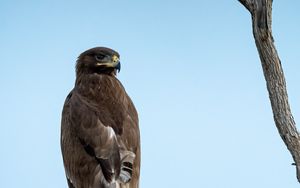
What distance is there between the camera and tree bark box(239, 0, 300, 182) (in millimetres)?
5391

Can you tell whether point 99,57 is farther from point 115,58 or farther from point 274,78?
point 274,78

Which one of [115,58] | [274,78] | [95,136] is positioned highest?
[115,58]

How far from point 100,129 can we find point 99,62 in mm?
1275

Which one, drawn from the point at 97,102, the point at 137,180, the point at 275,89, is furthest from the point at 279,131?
the point at 97,102

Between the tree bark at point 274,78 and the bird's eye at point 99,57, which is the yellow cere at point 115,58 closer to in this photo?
the bird's eye at point 99,57

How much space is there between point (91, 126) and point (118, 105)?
0.50 m

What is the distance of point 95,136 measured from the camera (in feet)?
20.3

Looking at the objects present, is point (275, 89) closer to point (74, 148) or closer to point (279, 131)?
point (279, 131)

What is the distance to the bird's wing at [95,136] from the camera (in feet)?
19.4

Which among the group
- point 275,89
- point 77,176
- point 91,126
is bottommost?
point 77,176

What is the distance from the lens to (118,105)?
21.6 feet

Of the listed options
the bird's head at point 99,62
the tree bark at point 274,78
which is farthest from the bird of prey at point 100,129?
the tree bark at point 274,78

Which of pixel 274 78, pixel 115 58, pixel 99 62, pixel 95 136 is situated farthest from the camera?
pixel 99 62

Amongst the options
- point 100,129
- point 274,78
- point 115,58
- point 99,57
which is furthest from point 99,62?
point 274,78
